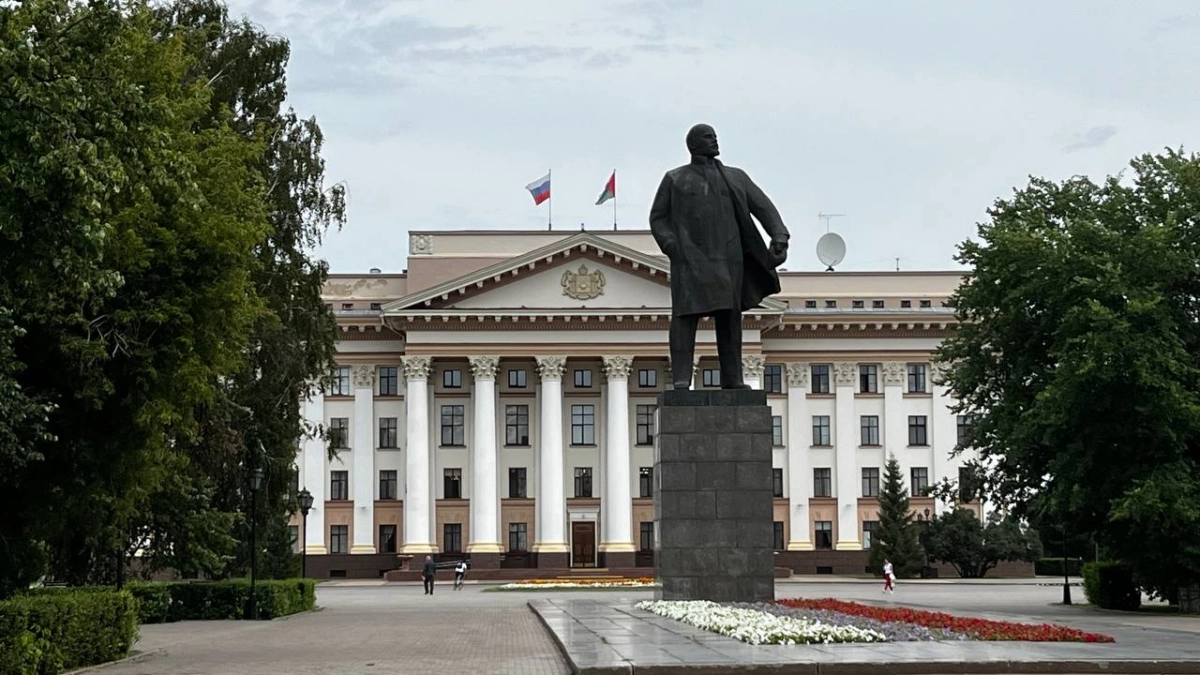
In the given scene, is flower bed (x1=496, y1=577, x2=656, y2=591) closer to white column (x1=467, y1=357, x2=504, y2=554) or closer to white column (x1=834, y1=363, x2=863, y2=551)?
white column (x1=467, y1=357, x2=504, y2=554)

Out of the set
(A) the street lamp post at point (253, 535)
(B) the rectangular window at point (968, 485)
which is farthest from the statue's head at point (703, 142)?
(B) the rectangular window at point (968, 485)

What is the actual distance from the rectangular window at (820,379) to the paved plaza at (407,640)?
1399 inches

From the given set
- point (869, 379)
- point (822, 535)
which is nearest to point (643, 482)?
point (822, 535)

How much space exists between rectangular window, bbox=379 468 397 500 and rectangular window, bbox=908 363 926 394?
90.5ft

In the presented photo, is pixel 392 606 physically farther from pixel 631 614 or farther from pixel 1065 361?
pixel 631 614

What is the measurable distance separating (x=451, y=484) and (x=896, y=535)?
2263 centimetres

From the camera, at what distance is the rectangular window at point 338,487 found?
80.4 meters

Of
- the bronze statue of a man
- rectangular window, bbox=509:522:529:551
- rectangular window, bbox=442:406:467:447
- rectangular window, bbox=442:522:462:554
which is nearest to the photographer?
the bronze statue of a man

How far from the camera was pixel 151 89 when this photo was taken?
21.6 meters

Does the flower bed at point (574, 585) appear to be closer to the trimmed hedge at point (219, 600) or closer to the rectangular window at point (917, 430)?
the rectangular window at point (917, 430)

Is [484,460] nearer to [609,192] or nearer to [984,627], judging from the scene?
[609,192]

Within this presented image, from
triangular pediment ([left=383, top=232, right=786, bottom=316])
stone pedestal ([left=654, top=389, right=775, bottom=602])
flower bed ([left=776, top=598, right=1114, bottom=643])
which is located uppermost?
triangular pediment ([left=383, top=232, right=786, bottom=316])

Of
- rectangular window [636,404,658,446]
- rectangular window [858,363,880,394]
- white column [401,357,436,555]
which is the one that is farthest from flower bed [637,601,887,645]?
rectangular window [858,363,880,394]

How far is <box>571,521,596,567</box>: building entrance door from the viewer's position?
78812 millimetres
